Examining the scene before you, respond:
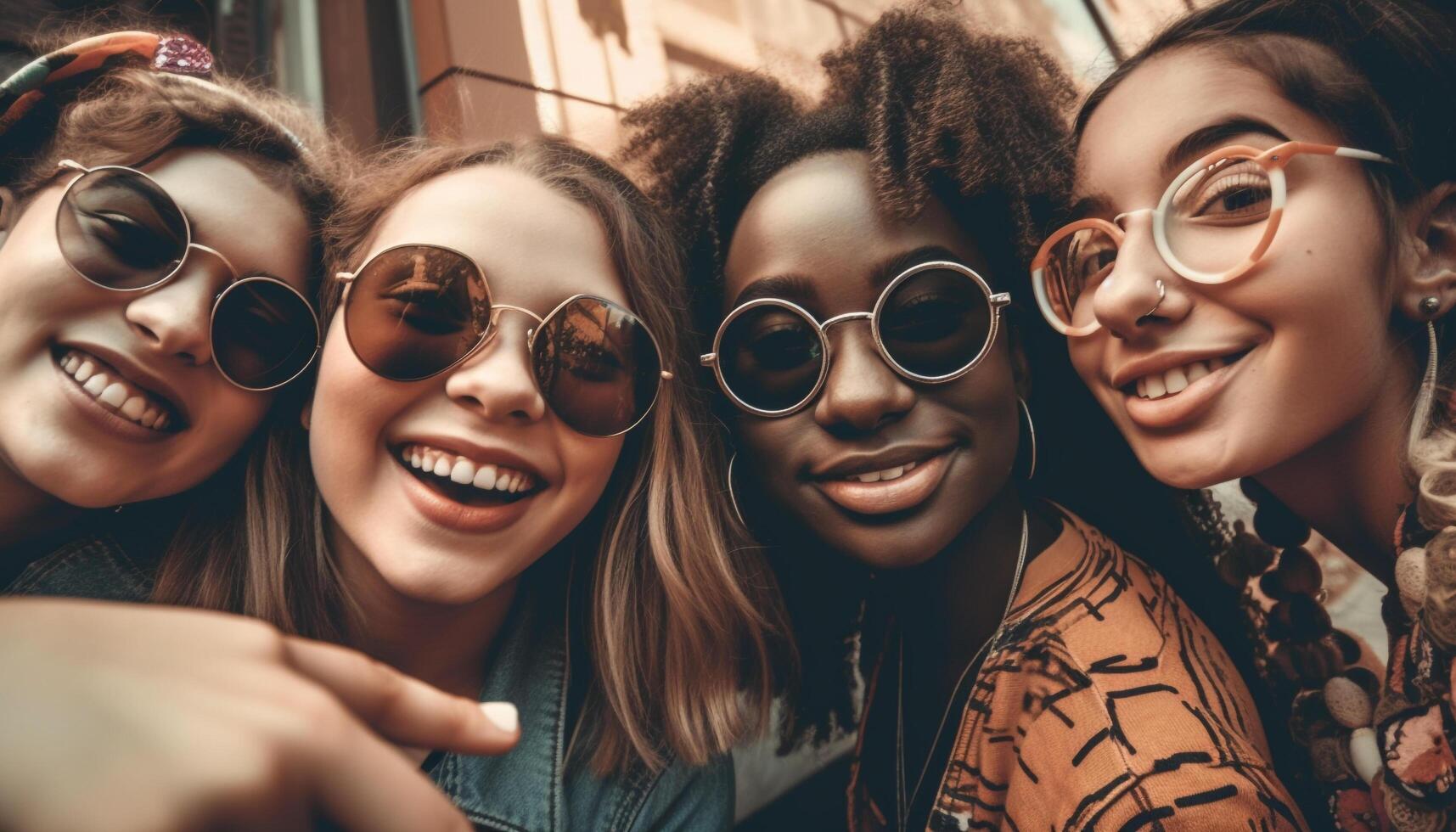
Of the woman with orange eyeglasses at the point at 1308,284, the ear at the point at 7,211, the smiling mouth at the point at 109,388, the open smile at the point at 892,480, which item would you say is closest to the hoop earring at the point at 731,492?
the open smile at the point at 892,480

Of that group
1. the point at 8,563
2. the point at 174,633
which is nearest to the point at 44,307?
the point at 8,563

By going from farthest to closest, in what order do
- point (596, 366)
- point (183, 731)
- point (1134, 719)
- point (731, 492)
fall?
1. point (731, 492)
2. point (596, 366)
3. point (1134, 719)
4. point (183, 731)

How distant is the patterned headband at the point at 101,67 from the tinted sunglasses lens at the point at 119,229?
35 centimetres

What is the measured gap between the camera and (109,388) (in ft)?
4.67

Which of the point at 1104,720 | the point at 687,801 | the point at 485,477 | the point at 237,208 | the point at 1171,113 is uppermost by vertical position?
the point at 237,208

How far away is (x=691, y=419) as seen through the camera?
6.01 ft

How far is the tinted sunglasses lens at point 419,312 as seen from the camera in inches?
56.1

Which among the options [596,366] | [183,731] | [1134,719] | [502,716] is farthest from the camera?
[596,366]

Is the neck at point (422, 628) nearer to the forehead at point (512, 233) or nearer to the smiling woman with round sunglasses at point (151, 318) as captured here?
the smiling woman with round sunglasses at point (151, 318)

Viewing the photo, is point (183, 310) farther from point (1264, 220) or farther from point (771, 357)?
point (1264, 220)

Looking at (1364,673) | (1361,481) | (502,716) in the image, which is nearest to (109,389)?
(502,716)

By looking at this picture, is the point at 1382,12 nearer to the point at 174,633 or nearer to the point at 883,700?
the point at 883,700

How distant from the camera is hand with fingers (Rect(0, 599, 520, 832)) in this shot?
50 centimetres

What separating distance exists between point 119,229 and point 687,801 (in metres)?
1.62
